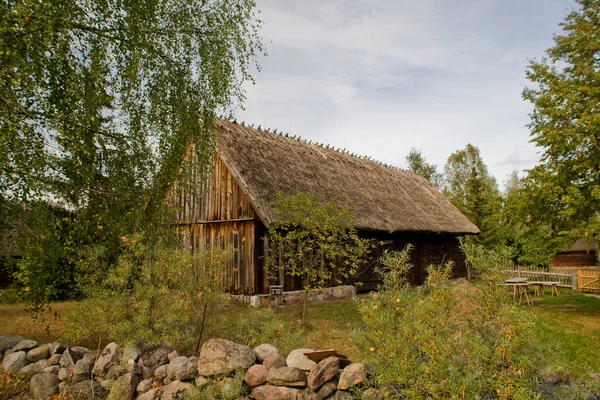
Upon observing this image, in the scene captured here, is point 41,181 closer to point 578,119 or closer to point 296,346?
point 296,346

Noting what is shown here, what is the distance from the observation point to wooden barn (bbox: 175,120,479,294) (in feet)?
41.5

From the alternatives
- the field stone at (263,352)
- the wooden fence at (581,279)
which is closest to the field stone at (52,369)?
the field stone at (263,352)

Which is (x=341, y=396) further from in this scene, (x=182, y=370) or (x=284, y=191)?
(x=284, y=191)

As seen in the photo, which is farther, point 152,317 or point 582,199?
point 582,199

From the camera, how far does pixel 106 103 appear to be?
6.32 metres

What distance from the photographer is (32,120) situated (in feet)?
18.0

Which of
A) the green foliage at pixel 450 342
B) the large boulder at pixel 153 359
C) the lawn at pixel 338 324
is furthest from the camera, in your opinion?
the lawn at pixel 338 324

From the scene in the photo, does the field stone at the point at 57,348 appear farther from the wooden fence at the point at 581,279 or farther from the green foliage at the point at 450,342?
the wooden fence at the point at 581,279

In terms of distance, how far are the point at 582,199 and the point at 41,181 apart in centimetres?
1250

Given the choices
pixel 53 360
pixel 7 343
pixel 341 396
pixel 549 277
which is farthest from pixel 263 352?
pixel 549 277

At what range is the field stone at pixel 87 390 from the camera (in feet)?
17.5

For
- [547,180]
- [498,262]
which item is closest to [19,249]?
[498,262]

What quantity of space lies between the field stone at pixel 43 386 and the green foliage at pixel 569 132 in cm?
1210

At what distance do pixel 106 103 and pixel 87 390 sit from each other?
3989 mm
